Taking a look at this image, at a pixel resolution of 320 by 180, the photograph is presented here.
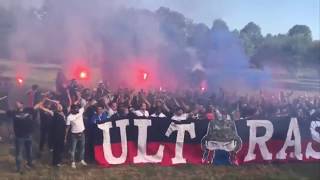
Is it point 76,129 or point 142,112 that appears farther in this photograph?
point 142,112

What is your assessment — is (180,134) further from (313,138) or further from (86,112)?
(313,138)

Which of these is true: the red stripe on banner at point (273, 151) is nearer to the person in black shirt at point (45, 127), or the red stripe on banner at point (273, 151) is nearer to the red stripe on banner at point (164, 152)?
the red stripe on banner at point (164, 152)

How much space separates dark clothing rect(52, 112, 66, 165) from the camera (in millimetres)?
10266

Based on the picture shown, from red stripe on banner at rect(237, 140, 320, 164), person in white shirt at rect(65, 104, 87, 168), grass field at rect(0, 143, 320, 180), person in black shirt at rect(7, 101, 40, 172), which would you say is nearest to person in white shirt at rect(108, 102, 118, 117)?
person in white shirt at rect(65, 104, 87, 168)

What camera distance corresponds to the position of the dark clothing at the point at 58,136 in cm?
1027

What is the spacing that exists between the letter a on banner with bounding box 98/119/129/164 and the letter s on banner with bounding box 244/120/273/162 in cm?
285

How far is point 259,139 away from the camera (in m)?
11.3

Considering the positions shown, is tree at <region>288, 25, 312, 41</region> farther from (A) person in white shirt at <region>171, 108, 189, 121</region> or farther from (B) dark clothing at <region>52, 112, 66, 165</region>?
(B) dark clothing at <region>52, 112, 66, 165</region>

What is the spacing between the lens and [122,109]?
1081cm

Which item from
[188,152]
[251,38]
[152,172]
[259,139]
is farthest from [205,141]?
[251,38]

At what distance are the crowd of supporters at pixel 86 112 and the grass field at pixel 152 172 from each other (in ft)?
0.96

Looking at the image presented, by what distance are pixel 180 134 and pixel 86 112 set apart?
2169mm

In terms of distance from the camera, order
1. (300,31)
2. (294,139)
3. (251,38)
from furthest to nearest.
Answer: (300,31), (251,38), (294,139)

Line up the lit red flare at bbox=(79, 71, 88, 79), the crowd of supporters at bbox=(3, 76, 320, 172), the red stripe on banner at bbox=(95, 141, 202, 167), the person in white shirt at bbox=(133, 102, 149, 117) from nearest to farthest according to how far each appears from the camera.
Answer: the crowd of supporters at bbox=(3, 76, 320, 172)
the red stripe on banner at bbox=(95, 141, 202, 167)
the person in white shirt at bbox=(133, 102, 149, 117)
the lit red flare at bbox=(79, 71, 88, 79)
